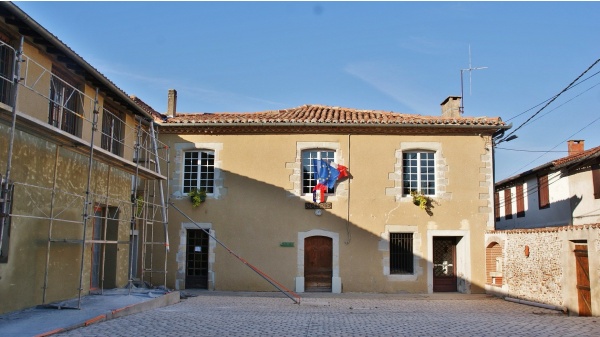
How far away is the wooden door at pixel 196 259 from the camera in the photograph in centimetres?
1689

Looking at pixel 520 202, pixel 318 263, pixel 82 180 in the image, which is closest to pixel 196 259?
pixel 318 263

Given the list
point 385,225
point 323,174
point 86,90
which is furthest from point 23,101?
point 385,225

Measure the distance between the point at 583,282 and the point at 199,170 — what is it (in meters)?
10.6

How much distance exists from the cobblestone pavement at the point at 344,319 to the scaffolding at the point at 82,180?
178 centimetres

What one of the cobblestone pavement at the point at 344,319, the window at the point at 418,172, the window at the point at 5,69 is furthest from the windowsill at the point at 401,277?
the window at the point at 5,69

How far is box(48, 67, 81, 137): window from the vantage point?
36.4ft

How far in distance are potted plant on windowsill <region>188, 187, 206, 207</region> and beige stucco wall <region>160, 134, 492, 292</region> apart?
0.21 metres

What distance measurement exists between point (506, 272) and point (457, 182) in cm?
292

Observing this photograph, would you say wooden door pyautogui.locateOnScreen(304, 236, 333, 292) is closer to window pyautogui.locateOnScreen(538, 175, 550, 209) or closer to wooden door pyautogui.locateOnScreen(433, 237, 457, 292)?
wooden door pyautogui.locateOnScreen(433, 237, 457, 292)

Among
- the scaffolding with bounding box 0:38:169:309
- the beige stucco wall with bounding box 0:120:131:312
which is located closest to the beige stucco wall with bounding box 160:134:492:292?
the scaffolding with bounding box 0:38:169:309

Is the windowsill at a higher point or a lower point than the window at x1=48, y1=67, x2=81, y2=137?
lower

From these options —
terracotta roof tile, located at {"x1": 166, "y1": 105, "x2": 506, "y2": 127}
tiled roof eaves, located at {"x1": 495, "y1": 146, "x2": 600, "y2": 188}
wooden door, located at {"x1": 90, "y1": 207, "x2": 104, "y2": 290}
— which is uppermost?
terracotta roof tile, located at {"x1": 166, "y1": 105, "x2": 506, "y2": 127}

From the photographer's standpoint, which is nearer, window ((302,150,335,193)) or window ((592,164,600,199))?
window ((592,164,600,199))

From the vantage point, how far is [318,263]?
16.6 meters
